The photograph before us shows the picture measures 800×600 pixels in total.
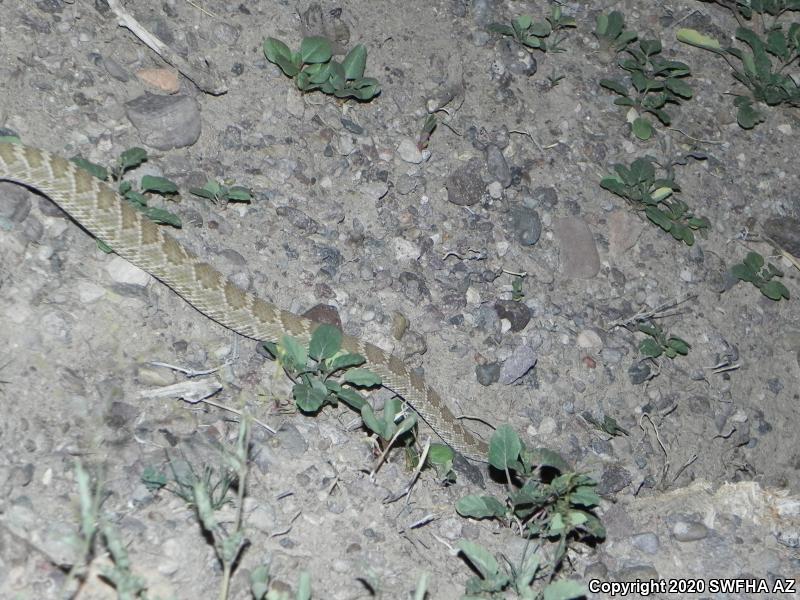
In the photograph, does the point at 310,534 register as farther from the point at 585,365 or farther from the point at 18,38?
the point at 18,38

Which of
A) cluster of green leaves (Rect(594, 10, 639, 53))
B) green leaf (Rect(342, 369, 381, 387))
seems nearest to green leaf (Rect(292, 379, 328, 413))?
green leaf (Rect(342, 369, 381, 387))

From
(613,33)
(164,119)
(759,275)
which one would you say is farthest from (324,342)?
(613,33)

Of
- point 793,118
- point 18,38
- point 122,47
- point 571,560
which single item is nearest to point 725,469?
point 571,560

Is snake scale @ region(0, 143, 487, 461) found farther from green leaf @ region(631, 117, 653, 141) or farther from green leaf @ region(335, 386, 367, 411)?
green leaf @ region(631, 117, 653, 141)

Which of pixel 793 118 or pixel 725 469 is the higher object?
pixel 793 118

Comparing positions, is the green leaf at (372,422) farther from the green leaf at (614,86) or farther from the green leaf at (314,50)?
the green leaf at (614,86)

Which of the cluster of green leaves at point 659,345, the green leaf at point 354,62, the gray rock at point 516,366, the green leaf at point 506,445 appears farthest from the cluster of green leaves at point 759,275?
the green leaf at point 354,62

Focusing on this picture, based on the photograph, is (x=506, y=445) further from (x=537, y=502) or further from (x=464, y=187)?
(x=464, y=187)
